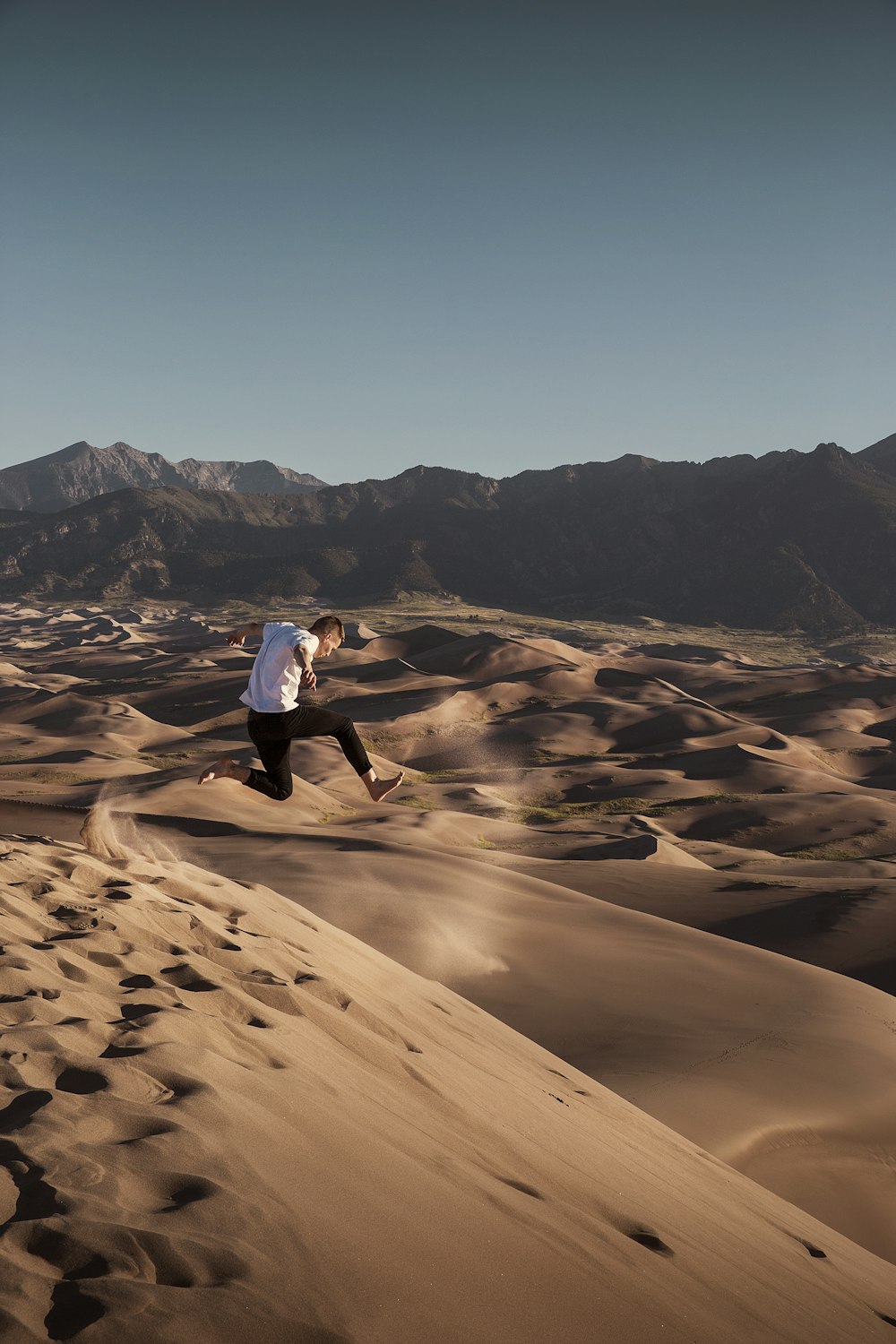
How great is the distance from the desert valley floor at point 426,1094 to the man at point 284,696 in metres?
1.12

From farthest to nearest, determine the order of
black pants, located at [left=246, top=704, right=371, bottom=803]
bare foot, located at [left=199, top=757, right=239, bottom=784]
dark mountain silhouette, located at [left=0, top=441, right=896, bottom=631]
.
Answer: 1. dark mountain silhouette, located at [left=0, top=441, right=896, bottom=631]
2. bare foot, located at [left=199, top=757, right=239, bottom=784]
3. black pants, located at [left=246, top=704, right=371, bottom=803]

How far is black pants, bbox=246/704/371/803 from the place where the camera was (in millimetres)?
6539

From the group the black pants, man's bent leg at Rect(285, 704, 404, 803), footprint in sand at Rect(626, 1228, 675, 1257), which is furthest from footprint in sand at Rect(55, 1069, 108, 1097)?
man's bent leg at Rect(285, 704, 404, 803)

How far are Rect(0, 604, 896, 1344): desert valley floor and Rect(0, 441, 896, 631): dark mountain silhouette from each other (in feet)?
439

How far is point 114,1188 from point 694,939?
850 centimetres

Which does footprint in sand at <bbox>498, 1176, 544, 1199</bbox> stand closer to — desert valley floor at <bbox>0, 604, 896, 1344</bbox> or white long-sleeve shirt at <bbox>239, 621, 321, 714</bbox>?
desert valley floor at <bbox>0, 604, 896, 1344</bbox>

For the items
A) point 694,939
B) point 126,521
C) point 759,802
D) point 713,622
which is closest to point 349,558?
point 126,521

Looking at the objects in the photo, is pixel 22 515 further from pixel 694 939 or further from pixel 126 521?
pixel 694 939

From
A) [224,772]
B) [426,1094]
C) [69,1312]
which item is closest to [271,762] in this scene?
[224,772]

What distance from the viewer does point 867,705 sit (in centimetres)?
4875

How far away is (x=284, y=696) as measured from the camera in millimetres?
6340

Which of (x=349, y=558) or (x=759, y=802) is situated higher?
(x=349, y=558)

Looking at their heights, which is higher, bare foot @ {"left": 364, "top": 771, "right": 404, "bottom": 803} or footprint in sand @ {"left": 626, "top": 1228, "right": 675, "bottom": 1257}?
bare foot @ {"left": 364, "top": 771, "right": 404, "bottom": 803}

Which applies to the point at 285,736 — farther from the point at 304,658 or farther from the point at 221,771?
the point at 221,771
